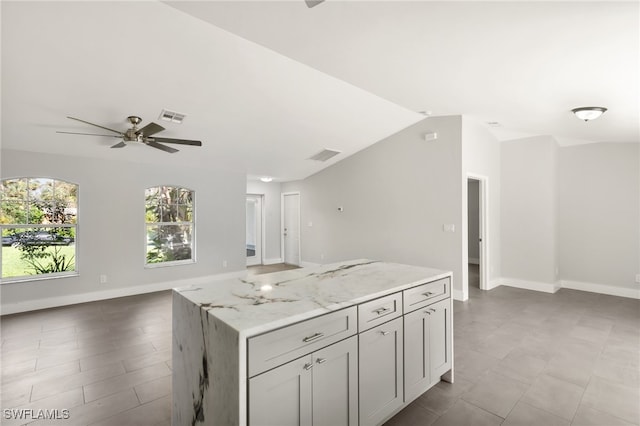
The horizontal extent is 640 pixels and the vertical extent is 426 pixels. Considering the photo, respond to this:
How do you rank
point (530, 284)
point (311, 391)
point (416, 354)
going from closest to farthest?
point (311, 391), point (416, 354), point (530, 284)

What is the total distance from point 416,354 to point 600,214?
527cm

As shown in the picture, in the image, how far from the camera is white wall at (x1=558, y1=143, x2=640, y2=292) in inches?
200

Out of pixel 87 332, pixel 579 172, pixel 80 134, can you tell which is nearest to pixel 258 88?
pixel 80 134

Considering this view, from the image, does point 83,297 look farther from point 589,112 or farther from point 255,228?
point 589,112

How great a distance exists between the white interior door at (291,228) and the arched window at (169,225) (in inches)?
112

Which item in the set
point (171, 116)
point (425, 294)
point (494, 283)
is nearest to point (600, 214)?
point (494, 283)

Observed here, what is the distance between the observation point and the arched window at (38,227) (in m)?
4.50

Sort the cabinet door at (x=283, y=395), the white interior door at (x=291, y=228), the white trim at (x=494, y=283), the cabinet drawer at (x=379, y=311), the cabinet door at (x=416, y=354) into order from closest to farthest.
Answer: the cabinet door at (x=283, y=395) < the cabinet drawer at (x=379, y=311) < the cabinet door at (x=416, y=354) < the white trim at (x=494, y=283) < the white interior door at (x=291, y=228)

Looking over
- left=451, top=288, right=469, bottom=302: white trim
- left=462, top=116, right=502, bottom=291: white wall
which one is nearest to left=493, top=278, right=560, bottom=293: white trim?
left=462, top=116, right=502, bottom=291: white wall

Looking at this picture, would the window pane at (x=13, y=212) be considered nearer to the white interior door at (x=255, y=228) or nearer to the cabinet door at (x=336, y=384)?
→ the white interior door at (x=255, y=228)

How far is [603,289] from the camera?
5340 millimetres

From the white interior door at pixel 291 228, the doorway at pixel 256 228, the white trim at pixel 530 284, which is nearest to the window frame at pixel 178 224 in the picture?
the doorway at pixel 256 228

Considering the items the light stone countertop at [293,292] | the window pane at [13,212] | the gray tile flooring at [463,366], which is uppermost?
the window pane at [13,212]

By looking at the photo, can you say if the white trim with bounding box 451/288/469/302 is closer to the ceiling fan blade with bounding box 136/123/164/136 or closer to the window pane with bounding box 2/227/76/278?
the ceiling fan blade with bounding box 136/123/164/136
